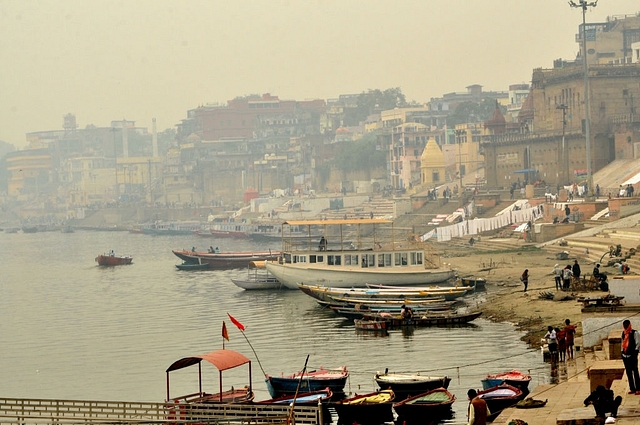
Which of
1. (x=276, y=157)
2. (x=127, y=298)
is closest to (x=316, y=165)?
(x=276, y=157)

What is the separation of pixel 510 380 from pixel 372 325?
13404mm

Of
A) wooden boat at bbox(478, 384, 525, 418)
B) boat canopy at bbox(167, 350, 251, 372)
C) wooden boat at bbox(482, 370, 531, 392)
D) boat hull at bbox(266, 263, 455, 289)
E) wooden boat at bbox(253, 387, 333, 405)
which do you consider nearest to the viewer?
wooden boat at bbox(478, 384, 525, 418)

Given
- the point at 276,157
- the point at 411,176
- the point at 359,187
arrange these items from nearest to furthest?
1. the point at 411,176
2. the point at 359,187
3. the point at 276,157

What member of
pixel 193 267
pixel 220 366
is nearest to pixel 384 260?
pixel 220 366

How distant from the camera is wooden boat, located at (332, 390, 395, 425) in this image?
2384cm

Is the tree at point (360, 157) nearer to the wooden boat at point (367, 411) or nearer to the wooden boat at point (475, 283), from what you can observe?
the wooden boat at point (475, 283)

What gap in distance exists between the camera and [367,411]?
942 inches

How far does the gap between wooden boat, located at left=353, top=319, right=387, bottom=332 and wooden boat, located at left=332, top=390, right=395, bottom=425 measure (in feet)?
44.8

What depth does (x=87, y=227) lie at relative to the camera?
189 m

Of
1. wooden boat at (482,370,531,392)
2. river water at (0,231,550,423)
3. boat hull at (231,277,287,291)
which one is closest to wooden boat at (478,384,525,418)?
river water at (0,231,550,423)

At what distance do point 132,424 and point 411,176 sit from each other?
108m

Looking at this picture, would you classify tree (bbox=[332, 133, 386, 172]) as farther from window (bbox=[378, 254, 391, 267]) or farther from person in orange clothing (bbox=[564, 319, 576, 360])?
person in orange clothing (bbox=[564, 319, 576, 360])

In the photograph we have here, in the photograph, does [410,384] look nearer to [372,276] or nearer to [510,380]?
[510,380]

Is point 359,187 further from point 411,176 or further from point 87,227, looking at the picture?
point 87,227
